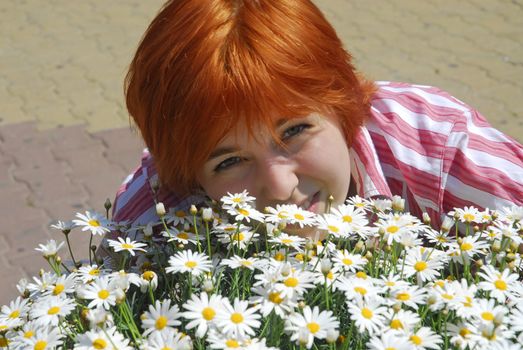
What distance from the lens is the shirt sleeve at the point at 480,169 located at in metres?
1.74

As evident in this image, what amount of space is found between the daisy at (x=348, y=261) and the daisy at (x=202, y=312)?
21 cm

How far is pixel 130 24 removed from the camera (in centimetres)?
609


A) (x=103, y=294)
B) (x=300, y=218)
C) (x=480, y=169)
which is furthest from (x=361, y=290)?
(x=480, y=169)

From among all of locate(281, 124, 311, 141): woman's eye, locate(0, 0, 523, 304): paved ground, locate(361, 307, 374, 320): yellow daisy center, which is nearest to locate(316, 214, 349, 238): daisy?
locate(361, 307, 374, 320): yellow daisy center

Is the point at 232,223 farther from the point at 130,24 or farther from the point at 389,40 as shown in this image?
the point at 130,24

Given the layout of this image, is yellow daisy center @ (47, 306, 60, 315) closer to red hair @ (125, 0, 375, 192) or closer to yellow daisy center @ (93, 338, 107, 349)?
yellow daisy center @ (93, 338, 107, 349)

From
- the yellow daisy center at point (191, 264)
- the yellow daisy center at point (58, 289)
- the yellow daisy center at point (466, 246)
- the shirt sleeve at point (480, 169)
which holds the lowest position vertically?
the shirt sleeve at point (480, 169)

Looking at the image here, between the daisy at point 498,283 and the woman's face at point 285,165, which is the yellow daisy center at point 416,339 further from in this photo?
the woman's face at point 285,165

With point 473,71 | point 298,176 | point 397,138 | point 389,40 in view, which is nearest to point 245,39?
point 298,176

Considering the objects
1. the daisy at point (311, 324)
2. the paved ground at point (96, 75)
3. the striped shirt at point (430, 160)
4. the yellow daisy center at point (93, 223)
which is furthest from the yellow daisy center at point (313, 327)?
the paved ground at point (96, 75)

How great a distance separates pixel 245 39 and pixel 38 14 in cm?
529

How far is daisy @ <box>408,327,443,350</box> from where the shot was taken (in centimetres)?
101

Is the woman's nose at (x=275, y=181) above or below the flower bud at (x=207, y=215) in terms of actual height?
below

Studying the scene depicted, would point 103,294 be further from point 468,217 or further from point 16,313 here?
point 468,217
